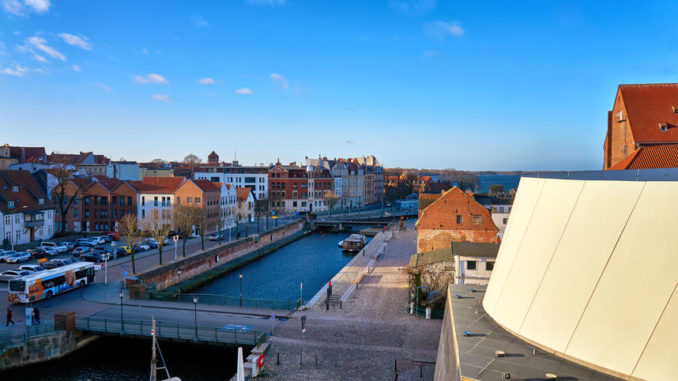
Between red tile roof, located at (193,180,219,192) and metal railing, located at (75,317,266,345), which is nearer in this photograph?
metal railing, located at (75,317,266,345)

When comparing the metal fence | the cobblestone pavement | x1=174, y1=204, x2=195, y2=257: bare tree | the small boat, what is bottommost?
the small boat

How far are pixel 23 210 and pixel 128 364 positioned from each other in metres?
35.5

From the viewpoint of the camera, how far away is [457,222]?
130 feet

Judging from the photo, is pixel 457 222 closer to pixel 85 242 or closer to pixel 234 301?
pixel 234 301

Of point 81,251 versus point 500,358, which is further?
point 81,251

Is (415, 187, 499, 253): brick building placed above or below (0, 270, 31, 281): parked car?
above

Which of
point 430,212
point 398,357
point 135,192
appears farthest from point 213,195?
point 398,357

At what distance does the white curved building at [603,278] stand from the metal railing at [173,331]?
1353 cm

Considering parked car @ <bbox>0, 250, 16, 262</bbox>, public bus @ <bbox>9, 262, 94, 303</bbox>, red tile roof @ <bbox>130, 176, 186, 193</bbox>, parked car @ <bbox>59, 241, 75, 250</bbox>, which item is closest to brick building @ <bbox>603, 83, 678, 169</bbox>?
public bus @ <bbox>9, 262, 94, 303</bbox>

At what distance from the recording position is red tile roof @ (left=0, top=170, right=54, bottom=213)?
156ft

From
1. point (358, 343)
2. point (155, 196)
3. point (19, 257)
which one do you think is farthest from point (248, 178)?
point (358, 343)

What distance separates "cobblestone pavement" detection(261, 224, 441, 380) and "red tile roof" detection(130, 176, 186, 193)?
3962 cm

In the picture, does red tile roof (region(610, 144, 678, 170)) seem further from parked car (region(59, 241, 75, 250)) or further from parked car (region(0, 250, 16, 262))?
parked car (region(59, 241, 75, 250))

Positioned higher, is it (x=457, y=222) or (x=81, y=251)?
(x=457, y=222)
